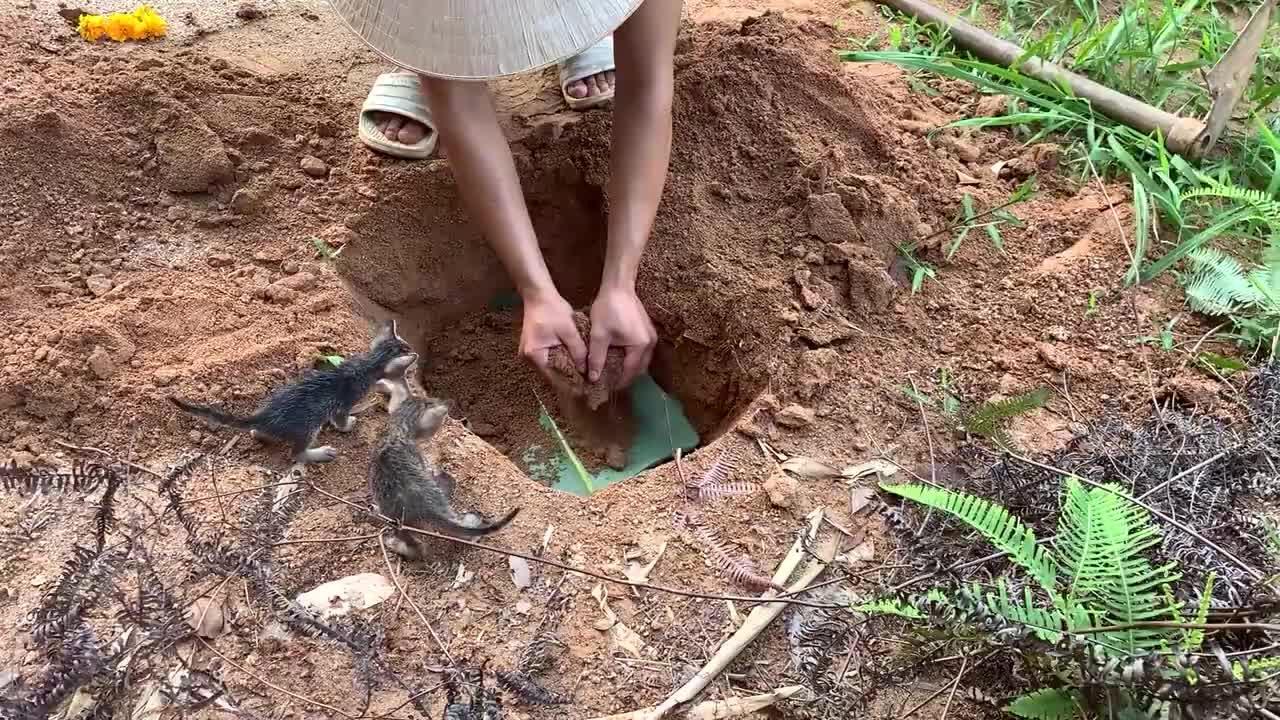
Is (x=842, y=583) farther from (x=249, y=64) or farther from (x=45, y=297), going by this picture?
(x=249, y=64)

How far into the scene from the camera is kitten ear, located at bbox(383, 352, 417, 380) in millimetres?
2025

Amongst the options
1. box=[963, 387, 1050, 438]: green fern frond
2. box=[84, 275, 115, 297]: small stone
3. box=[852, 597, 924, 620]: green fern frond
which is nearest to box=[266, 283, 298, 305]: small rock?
box=[84, 275, 115, 297]: small stone

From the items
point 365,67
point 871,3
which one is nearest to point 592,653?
point 365,67

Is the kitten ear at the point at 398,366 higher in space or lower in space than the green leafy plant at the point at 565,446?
higher

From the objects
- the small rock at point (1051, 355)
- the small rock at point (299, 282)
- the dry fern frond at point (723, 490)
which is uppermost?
the small rock at point (1051, 355)

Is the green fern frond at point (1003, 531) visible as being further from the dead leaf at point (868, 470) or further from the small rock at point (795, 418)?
the small rock at point (795, 418)

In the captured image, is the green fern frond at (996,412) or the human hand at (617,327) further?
the human hand at (617,327)

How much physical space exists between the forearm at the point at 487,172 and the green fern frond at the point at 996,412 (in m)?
1.10

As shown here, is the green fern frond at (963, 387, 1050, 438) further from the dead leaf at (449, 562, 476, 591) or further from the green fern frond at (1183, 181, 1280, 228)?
the dead leaf at (449, 562, 476, 591)

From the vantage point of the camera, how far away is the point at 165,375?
2.06 metres

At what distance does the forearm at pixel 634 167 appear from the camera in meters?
2.21

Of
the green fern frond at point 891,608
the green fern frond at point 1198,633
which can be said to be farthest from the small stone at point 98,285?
the green fern frond at point 1198,633

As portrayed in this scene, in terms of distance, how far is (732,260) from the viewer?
97.7 inches

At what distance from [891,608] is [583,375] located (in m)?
1.19
